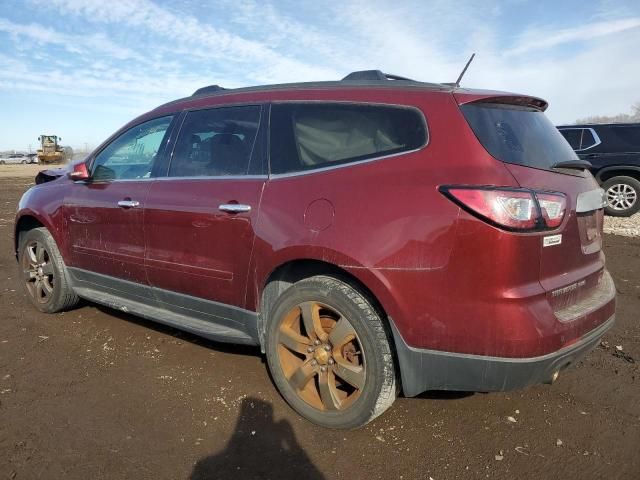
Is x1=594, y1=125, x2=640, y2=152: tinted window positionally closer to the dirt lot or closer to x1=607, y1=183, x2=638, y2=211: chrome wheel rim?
x1=607, y1=183, x2=638, y2=211: chrome wheel rim

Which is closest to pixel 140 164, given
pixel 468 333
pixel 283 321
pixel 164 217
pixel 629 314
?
pixel 164 217

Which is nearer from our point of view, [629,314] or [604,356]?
[604,356]

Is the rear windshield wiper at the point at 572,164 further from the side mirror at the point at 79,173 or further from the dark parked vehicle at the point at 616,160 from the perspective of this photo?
the dark parked vehicle at the point at 616,160

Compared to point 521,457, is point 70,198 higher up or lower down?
higher up

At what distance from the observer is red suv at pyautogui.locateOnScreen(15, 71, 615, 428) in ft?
7.21

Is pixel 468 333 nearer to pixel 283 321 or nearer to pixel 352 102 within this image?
pixel 283 321

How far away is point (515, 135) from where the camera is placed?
248cm

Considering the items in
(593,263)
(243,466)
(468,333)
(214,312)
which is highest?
(593,263)

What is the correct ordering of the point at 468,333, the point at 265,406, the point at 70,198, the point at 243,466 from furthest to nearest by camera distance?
1. the point at 70,198
2. the point at 265,406
3. the point at 243,466
4. the point at 468,333

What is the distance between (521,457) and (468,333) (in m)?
0.79

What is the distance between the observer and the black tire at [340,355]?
2467 millimetres

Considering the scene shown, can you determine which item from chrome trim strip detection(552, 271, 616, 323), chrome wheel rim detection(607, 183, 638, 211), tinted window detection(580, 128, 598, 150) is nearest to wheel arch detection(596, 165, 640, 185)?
chrome wheel rim detection(607, 183, 638, 211)

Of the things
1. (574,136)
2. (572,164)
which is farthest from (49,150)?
(572,164)

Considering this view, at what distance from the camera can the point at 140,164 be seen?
3.78m
